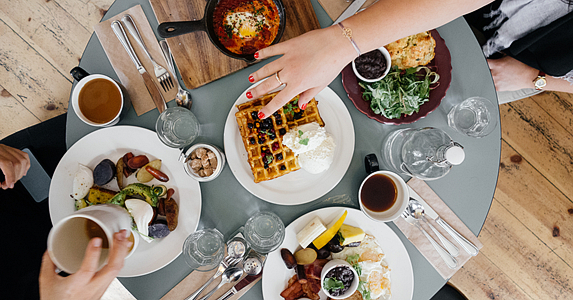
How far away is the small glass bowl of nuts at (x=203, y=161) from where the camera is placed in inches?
64.9

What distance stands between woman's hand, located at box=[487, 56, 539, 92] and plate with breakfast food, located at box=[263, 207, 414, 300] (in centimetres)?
144

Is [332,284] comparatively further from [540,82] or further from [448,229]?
[540,82]

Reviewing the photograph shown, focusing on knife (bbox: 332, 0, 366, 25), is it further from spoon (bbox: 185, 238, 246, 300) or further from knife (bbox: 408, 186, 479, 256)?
spoon (bbox: 185, 238, 246, 300)

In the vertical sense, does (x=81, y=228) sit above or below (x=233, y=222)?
above

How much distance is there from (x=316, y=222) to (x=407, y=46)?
1182 millimetres

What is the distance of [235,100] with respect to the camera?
1801 mm

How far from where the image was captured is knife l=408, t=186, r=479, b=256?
5.59ft

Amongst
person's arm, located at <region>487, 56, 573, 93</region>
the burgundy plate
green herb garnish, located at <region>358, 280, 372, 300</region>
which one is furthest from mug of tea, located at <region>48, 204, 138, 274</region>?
person's arm, located at <region>487, 56, 573, 93</region>

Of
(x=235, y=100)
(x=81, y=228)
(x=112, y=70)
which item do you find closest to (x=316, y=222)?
(x=235, y=100)

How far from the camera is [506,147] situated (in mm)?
3020

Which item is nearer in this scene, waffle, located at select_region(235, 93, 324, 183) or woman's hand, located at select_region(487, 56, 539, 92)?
waffle, located at select_region(235, 93, 324, 183)

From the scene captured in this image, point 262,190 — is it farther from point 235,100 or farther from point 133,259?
point 133,259

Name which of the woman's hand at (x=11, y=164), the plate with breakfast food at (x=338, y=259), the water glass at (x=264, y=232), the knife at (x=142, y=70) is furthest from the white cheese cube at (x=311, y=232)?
the woman's hand at (x=11, y=164)

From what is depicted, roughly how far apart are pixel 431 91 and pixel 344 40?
2.32 feet
